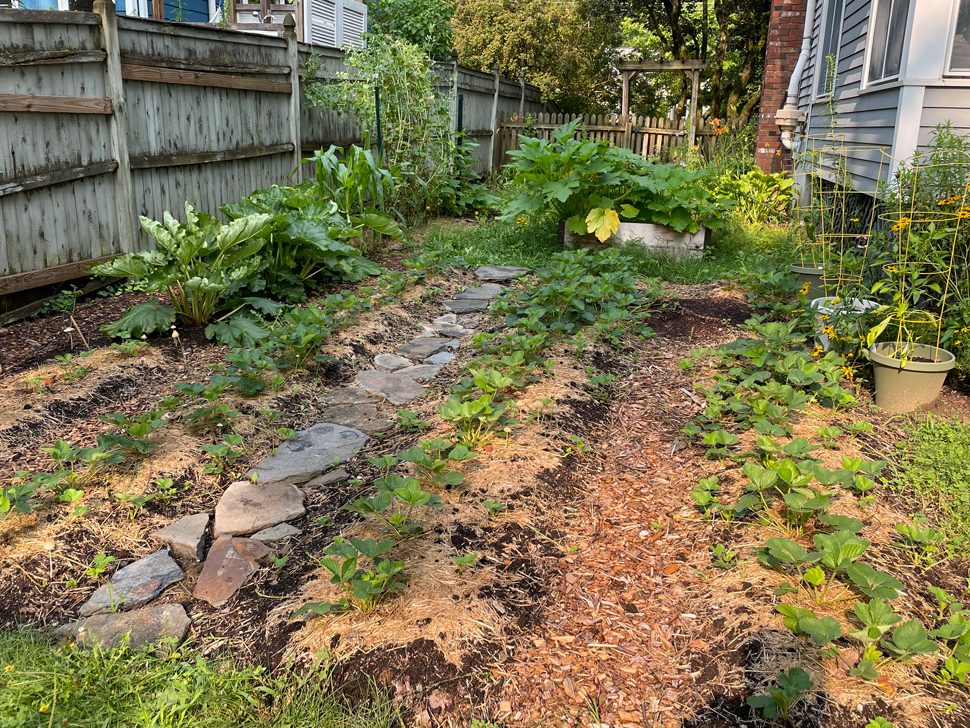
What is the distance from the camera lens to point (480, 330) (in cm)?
521

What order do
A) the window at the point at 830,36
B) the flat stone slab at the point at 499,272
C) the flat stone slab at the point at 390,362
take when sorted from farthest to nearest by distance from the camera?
the window at the point at 830,36, the flat stone slab at the point at 499,272, the flat stone slab at the point at 390,362

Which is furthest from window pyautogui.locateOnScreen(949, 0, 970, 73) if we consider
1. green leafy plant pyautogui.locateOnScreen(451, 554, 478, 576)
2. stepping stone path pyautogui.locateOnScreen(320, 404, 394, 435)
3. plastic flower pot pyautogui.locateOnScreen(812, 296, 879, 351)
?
green leafy plant pyautogui.locateOnScreen(451, 554, 478, 576)

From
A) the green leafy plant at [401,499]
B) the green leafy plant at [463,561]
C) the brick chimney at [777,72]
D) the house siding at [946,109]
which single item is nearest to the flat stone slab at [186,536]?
the green leafy plant at [401,499]

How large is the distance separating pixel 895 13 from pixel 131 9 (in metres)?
10.6

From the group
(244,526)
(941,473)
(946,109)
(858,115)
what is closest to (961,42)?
(946,109)

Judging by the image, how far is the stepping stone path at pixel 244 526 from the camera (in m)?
2.30

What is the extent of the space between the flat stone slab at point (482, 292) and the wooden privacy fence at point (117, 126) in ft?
7.94

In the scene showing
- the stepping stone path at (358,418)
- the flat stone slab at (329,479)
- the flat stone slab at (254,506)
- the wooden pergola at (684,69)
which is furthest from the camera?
the wooden pergola at (684,69)

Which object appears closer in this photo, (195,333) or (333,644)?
(333,644)

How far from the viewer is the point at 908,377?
11.5ft

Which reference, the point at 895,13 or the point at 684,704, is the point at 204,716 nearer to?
the point at 684,704

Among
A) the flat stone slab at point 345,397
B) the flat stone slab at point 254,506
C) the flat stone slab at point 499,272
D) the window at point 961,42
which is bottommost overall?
the flat stone slab at point 254,506

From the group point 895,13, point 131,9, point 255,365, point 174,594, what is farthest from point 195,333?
point 131,9

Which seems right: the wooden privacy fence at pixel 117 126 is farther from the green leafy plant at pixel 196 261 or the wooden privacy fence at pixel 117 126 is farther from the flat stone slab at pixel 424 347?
the flat stone slab at pixel 424 347
